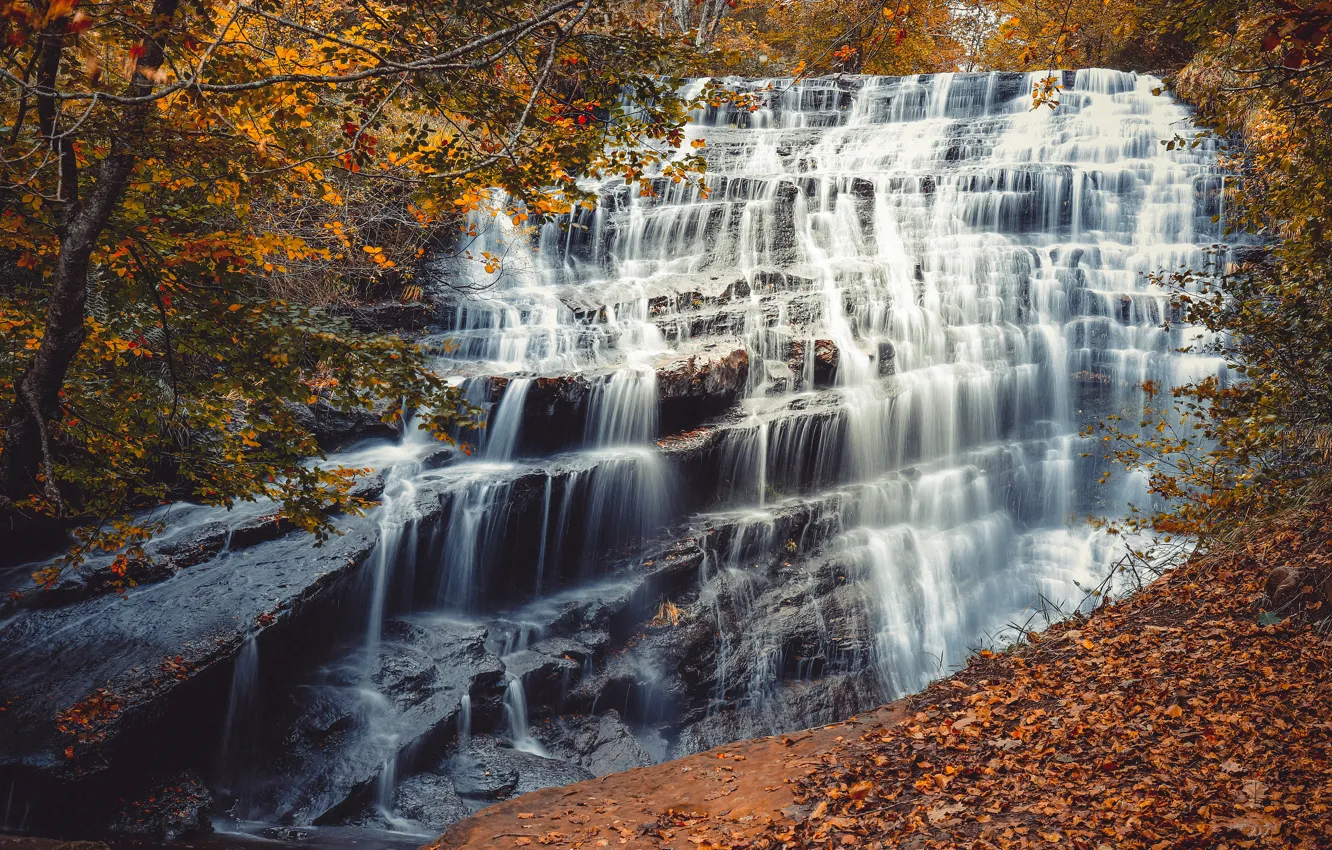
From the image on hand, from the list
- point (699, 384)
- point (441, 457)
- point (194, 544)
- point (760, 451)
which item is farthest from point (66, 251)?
point (760, 451)

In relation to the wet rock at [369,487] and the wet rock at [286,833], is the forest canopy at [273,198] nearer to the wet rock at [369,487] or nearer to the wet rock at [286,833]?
the wet rock at [369,487]

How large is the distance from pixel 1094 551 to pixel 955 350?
4126 mm

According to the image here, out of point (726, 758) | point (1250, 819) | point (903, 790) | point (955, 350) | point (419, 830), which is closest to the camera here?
point (1250, 819)

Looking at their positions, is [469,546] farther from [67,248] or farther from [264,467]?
[67,248]

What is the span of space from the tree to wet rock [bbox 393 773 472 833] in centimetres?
309

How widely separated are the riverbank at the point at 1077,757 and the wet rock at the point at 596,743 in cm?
188

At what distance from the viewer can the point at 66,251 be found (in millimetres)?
4668

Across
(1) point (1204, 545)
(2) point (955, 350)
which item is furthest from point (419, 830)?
(2) point (955, 350)

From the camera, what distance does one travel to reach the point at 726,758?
6.16 meters

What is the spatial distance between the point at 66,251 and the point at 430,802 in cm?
558

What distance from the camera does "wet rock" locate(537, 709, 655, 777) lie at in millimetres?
8594

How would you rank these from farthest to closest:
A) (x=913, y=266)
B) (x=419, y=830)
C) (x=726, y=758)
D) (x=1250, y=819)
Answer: (x=913, y=266)
(x=419, y=830)
(x=726, y=758)
(x=1250, y=819)

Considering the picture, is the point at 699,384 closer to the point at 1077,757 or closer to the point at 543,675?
the point at 543,675

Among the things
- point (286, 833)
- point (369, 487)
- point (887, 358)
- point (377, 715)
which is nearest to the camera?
point (286, 833)
